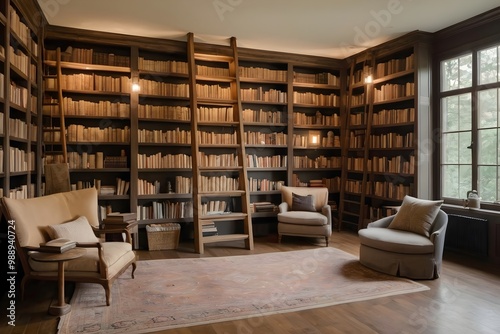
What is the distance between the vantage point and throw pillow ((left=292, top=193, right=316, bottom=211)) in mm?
6211

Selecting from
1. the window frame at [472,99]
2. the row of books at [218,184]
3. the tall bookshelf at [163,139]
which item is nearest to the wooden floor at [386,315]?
the window frame at [472,99]

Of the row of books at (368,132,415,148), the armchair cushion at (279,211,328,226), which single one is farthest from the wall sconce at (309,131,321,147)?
the armchair cushion at (279,211,328,226)

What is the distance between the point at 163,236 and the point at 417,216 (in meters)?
3.56

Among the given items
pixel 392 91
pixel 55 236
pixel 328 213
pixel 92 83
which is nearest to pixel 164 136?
pixel 92 83

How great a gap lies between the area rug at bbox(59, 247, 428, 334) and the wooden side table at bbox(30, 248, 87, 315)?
0.10 meters

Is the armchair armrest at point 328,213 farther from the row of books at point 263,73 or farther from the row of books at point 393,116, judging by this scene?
the row of books at point 263,73

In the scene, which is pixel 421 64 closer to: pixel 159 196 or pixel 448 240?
pixel 448 240

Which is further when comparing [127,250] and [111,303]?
[127,250]

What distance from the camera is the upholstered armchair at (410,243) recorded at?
13.5ft

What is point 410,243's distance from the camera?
4133 mm

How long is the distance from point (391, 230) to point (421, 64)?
8.83 ft

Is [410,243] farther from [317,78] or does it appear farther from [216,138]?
[317,78]

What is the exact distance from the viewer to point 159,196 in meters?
5.93

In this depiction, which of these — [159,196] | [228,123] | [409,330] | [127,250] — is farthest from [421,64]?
[127,250]
